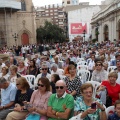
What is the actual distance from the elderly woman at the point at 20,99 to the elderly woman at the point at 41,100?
0.31 metres

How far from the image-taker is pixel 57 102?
13.1ft

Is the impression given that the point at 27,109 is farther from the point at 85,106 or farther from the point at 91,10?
the point at 91,10

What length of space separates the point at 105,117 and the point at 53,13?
10161 cm

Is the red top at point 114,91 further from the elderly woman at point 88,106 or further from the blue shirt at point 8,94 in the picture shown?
the blue shirt at point 8,94

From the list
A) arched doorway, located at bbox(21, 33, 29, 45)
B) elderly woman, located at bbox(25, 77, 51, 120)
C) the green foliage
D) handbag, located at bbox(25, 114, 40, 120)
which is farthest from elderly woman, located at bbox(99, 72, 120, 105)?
the green foliage

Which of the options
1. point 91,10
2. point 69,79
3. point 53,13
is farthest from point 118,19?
point 53,13

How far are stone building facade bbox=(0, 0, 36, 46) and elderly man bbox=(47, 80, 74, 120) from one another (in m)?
33.8

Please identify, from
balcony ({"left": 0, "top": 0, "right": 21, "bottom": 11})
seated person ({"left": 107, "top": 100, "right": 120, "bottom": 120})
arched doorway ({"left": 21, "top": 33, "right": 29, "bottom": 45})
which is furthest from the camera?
arched doorway ({"left": 21, "top": 33, "right": 29, "bottom": 45})

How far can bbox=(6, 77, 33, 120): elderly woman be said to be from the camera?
4.47 meters

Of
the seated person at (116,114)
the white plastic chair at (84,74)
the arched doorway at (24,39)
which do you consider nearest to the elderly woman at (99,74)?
the white plastic chair at (84,74)

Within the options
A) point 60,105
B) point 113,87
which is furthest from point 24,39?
point 60,105

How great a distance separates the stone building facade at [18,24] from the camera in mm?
37781

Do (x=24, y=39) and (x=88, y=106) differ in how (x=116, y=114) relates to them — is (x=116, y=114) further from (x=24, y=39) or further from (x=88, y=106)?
(x=24, y=39)

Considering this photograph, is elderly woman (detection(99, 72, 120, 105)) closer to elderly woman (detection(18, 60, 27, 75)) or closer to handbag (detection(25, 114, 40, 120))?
handbag (detection(25, 114, 40, 120))
